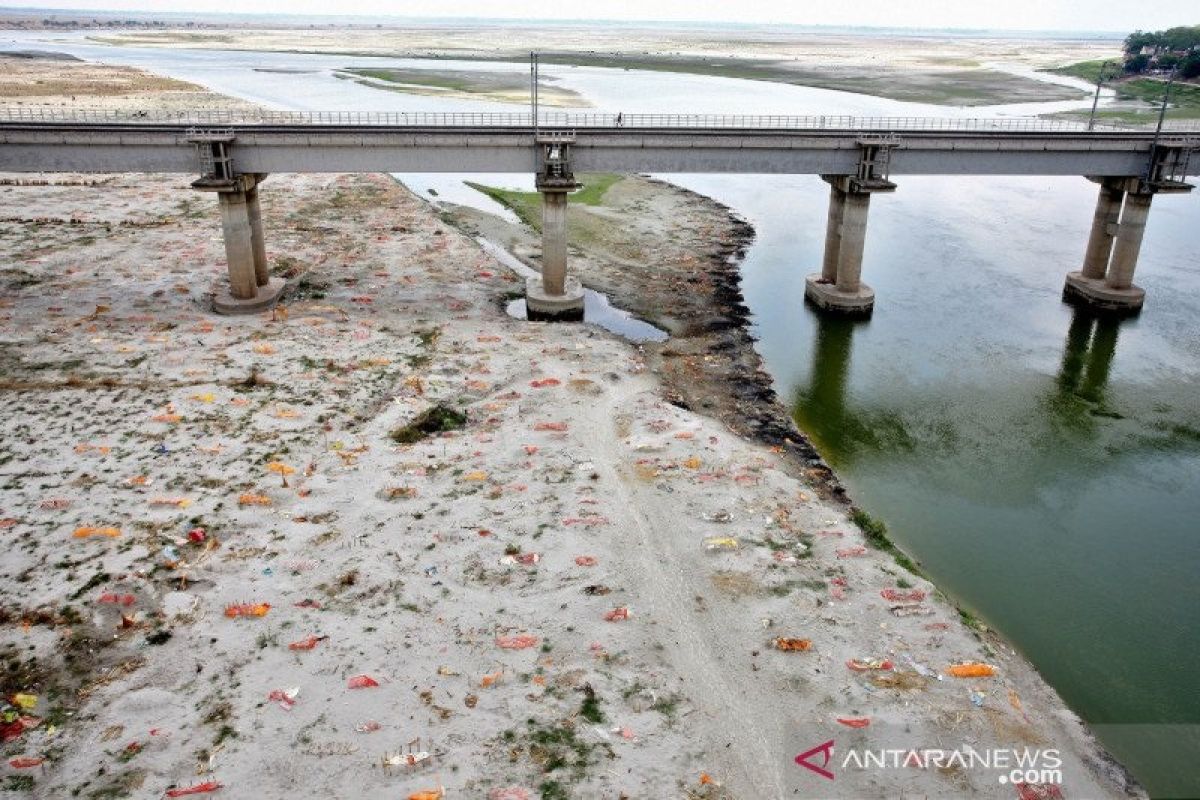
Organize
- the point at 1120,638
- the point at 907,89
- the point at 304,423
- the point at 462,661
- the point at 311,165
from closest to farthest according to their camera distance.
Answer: the point at 462,661 < the point at 1120,638 < the point at 304,423 < the point at 311,165 < the point at 907,89

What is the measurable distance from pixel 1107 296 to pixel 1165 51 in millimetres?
115401

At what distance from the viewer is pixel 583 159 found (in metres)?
37.2

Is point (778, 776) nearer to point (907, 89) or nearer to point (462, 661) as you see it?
point (462, 661)

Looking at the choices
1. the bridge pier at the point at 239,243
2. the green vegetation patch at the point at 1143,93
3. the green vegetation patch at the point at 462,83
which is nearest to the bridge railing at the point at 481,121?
the bridge pier at the point at 239,243

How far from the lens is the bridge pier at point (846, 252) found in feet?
126

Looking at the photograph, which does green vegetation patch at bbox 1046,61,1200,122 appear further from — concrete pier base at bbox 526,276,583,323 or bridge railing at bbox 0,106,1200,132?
concrete pier base at bbox 526,276,583,323

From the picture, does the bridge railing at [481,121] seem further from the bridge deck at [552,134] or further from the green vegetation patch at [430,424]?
the green vegetation patch at [430,424]

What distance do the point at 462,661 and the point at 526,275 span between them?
96.4 feet

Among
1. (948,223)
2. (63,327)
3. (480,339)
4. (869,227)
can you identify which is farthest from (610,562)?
(948,223)

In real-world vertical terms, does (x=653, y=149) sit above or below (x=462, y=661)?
above

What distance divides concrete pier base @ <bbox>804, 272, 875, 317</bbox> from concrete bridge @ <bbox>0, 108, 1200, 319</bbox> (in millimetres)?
98

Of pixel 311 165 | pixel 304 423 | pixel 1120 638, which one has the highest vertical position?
pixel 311 165

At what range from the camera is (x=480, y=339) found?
3369cm

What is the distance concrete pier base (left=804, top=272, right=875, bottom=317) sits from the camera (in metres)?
40.0
